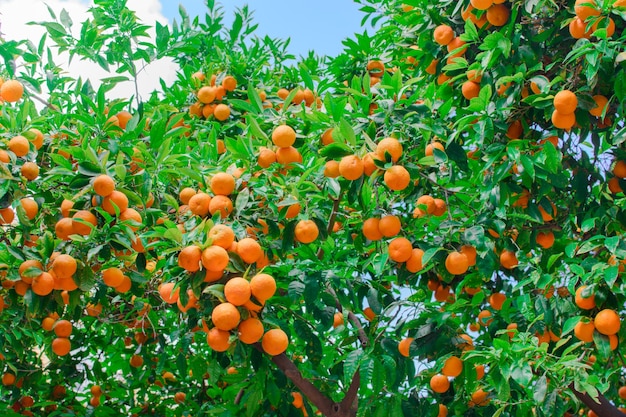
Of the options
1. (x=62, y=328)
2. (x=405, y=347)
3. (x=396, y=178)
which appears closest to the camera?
(x=396, y=178)

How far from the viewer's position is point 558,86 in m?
2.88

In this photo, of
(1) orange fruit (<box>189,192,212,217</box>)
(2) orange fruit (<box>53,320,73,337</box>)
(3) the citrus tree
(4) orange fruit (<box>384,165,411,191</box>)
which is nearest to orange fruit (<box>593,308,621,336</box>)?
(3) the citrus tree

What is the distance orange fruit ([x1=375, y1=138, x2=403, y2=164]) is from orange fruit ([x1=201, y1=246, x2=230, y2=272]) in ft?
2.25

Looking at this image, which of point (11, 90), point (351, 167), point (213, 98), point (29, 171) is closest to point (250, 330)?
point (351, 167)

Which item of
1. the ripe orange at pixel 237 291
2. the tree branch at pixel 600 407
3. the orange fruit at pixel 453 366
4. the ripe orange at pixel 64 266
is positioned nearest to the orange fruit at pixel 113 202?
the ripe orange at pixel 64 266

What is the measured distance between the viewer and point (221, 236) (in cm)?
226

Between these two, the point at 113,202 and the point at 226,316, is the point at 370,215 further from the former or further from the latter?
the point at 113,202

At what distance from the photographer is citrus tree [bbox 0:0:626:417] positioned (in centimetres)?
247

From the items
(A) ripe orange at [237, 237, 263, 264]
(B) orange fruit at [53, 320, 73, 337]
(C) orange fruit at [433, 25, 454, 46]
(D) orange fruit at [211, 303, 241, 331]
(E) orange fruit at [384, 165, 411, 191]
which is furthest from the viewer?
(B) orange fruit at [53, 320, 73, 337]

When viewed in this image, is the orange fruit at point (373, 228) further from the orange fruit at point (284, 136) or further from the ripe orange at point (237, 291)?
the ripe orange at point (237, 291)

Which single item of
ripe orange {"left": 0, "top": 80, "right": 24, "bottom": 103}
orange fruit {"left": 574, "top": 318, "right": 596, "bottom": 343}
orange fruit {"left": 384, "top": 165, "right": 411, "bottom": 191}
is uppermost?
ripe orange {"left": 0, "top": 80, "right": 24, "bottom": 103}

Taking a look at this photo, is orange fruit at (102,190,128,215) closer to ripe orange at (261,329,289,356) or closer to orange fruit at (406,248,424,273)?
ripe orange at (261,329,289,356)

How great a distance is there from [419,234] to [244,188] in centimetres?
86

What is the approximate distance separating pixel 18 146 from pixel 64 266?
0.59m
